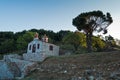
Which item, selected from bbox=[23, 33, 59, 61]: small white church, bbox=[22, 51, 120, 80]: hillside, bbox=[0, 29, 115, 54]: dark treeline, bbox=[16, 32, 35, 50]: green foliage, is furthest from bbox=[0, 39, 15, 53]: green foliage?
bbox=[22, 51, 120, 80]: hillside

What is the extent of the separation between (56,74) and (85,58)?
265 inches

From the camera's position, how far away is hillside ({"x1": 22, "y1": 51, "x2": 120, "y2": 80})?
2831 cm

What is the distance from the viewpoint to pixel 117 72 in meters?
27.2

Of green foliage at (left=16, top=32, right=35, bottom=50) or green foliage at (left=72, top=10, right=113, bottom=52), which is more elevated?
green foliage at (left=72, top=10, right=113, bottom=52)

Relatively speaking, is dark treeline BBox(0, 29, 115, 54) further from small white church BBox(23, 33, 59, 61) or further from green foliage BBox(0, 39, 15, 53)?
small white church BBox(23, 33, 59, 61)

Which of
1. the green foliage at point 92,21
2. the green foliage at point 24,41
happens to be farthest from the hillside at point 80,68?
the green foliage at point 24,41

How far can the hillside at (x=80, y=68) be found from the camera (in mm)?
28312

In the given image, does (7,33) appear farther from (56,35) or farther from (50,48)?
(50,48)

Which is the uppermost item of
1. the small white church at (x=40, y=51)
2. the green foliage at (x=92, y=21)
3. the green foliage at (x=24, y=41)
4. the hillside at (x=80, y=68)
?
the green foliage at (x=92, y=21)

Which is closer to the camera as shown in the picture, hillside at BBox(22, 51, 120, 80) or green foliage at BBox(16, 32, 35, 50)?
hillside at BBox(22, 51, 120, 80)

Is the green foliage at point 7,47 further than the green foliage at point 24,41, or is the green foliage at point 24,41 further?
the green foliage at point 7,47

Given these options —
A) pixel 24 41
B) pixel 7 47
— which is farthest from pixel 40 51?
pixel 7 47

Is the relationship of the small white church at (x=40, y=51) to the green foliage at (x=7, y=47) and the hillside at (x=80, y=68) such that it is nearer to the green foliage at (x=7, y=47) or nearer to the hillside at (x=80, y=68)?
the hillside at (x=80, y=68)

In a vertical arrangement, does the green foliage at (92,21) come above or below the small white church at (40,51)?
above
